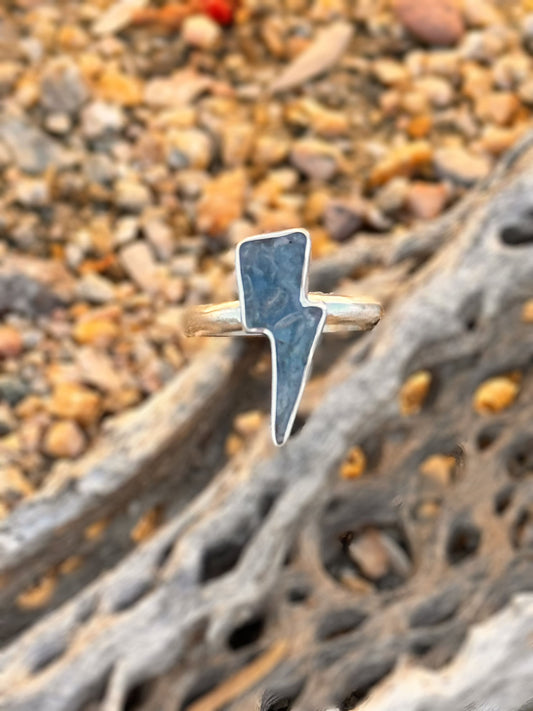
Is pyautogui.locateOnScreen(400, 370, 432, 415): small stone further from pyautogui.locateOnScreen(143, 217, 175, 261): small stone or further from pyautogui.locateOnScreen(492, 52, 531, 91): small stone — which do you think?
pyautogui.locateOnScreen(492, 52, 531, 91): small stone

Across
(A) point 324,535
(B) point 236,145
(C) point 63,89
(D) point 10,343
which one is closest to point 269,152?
(B) point 236,145

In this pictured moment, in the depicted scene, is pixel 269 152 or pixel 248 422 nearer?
pixel 248 422

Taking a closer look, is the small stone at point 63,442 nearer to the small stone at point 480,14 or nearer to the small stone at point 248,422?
the small stone at point 248,422

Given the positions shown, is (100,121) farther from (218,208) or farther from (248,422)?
(248,422)

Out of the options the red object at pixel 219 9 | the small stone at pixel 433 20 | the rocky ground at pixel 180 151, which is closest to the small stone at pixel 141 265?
the rocky ground at pixel 180 151

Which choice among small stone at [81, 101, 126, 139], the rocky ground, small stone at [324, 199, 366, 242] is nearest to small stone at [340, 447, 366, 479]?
the rocky ground

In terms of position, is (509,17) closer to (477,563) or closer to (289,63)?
(289,63)

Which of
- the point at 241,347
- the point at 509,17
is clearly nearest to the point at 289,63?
the point at 509,17
